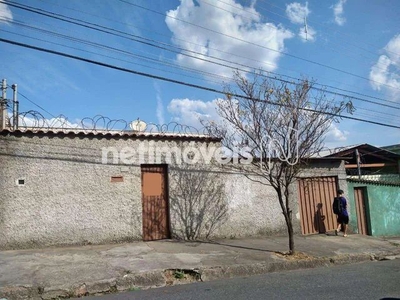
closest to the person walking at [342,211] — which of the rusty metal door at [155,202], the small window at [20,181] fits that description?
the rusty metal door at [155,202]

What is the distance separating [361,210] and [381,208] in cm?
103

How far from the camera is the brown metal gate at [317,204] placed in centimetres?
1076

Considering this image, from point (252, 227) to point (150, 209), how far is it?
10.1 feet

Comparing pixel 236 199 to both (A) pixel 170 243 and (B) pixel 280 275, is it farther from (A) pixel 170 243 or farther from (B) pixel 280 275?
(B) pixel 280 275

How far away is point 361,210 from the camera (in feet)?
39.7

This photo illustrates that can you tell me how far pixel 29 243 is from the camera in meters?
7.65

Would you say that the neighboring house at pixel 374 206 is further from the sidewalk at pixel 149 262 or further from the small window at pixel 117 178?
the small window at pixel 117 178

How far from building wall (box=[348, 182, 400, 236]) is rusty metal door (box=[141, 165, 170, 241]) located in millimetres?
6612

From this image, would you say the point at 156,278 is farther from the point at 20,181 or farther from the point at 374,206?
the point at 374,206

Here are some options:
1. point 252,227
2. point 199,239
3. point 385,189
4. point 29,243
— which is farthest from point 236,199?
point 385,189

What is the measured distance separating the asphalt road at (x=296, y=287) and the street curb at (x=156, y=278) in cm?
23

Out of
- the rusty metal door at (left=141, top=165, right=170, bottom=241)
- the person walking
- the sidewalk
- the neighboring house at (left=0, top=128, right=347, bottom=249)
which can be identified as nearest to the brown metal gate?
the neighboring house at (left=0, top=128, right=347, bottom=249)

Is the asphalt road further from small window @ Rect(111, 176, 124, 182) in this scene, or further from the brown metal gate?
the brown metal gate

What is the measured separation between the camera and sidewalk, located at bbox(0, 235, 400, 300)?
527cm
